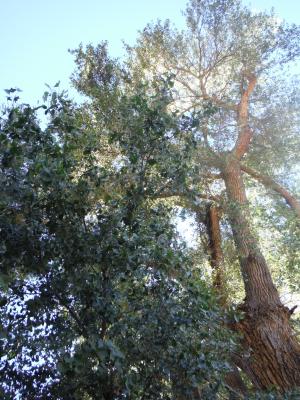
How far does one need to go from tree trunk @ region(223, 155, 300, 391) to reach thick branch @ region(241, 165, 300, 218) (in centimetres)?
190

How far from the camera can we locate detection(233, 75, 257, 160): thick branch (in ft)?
34.9

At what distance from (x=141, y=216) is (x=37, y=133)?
1.38 m

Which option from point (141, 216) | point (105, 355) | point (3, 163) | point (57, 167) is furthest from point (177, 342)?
point (3, 163)

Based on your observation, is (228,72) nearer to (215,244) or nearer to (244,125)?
(244,125)

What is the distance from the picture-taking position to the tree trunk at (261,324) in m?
6.70

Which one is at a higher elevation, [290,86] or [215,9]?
[215,9]

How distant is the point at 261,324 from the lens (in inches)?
286

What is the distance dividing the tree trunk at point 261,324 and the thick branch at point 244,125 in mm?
2017

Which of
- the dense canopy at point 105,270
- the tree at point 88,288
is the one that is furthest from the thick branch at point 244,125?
the tree at point 88,288

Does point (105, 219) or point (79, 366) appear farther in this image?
point (105, 219)

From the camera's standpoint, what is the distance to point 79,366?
3.34 metres

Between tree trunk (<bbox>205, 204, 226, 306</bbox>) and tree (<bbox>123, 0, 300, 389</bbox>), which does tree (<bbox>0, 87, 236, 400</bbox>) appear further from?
tree (<bbox>123, 0, 300, 389</bbox>)

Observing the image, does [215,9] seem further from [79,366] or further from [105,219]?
[79,366]

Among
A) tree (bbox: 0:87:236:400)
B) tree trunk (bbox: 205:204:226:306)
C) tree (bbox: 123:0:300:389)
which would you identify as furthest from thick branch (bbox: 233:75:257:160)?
tree (bbox: 0:87:236:400)
